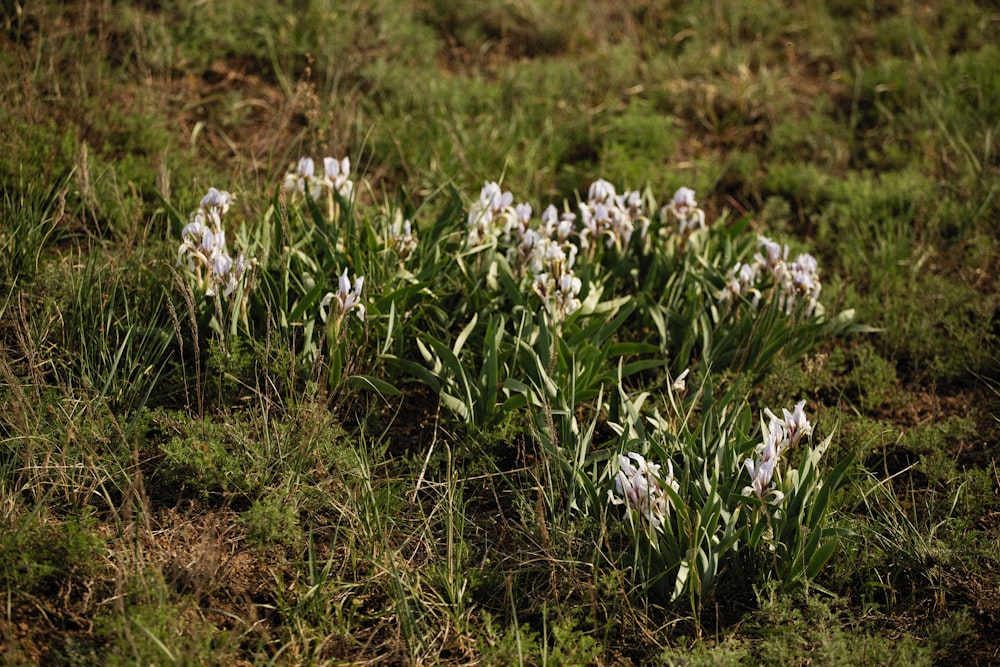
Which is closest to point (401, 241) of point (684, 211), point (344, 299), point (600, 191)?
point (344, 299)

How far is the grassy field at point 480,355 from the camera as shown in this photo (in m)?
2.50

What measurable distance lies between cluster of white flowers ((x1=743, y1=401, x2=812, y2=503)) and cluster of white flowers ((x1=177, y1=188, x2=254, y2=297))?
1717 millimetres

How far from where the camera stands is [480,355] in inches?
131

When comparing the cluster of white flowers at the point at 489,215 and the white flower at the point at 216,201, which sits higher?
the white flower at the point at 216,201

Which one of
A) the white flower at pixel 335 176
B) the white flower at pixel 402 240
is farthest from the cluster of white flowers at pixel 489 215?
the white flower at pixel 335 176

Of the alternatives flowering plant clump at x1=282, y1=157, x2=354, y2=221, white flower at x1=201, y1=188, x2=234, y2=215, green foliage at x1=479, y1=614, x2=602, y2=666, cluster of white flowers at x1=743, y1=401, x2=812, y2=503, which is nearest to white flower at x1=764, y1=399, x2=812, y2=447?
cluster of white flowers at x1=743, y1=401, x2=812, y2=503

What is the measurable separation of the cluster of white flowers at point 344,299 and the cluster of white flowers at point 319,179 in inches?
25.9

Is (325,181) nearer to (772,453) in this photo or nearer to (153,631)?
(153,631)

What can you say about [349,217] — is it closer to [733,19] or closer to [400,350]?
[400,350]

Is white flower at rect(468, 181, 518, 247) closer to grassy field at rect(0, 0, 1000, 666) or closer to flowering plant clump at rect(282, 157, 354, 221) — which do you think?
grassy field at rect(0, 0, 1000, 666)

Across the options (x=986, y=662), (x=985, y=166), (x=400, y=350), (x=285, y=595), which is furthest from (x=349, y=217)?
(x=985, y=166)

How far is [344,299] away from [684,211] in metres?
1.52

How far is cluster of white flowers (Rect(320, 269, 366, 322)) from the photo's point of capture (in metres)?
2.92

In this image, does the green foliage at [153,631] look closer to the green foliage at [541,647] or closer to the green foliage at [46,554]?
the green foliage at [46,554]
